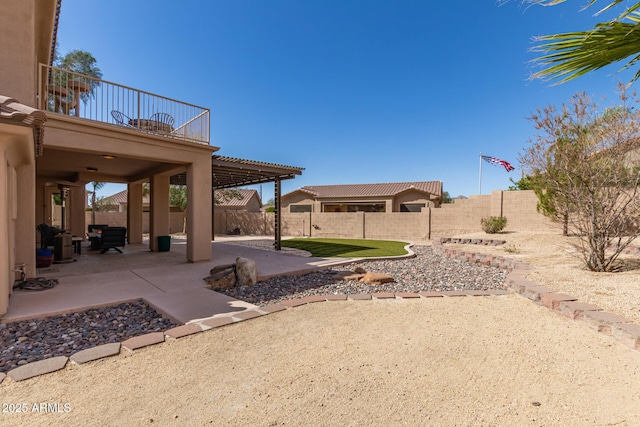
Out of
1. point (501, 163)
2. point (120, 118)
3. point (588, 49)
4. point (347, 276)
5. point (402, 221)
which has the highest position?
point (501, 163)

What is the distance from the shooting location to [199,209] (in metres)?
8.83

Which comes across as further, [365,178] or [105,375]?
[365,178]

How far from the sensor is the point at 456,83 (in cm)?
1530

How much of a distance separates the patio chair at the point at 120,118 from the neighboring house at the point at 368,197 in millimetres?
26661

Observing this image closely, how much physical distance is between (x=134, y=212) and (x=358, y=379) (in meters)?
15.2

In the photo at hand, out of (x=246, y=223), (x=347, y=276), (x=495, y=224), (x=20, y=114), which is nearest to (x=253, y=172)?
(x=347, y=276)

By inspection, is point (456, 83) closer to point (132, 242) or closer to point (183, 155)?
point (183, 155)

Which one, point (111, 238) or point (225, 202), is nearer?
point (111, 238)

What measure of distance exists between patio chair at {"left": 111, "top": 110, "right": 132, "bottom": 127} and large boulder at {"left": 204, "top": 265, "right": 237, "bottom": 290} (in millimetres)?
5225

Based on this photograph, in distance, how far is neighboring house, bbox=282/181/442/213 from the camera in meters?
30.8

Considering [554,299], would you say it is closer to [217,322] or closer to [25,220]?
[217,322]

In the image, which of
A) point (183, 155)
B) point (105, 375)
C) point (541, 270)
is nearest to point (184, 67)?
point (183, 155)

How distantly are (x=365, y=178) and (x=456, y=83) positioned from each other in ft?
69.2

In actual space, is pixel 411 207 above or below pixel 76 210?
above
